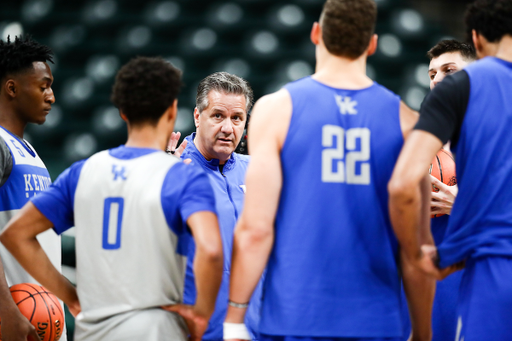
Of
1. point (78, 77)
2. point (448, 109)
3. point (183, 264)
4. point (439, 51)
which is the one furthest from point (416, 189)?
point (78, 77)

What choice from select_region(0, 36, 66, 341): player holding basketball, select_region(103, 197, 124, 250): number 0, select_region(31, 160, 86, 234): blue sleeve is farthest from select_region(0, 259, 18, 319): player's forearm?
select_region(103, 197, 124, 250): number 0

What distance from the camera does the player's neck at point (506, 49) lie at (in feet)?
6.82

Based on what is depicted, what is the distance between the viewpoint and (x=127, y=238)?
2051mm

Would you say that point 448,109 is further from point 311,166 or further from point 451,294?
point 451,294

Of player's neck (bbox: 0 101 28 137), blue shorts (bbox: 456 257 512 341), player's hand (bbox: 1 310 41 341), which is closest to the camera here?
blue shorts (bbox: 456 257 512 341)

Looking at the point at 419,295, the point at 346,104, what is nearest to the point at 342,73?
the point at 346,104

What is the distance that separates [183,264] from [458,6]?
866cm

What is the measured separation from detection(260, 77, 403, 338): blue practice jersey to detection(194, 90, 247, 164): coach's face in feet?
4.84

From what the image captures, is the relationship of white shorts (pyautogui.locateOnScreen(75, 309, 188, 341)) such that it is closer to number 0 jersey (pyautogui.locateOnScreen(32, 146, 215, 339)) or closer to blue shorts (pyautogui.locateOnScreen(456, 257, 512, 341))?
number 0 jersey (pyautogui.locateOnScreen(32, 146, 215, 339))

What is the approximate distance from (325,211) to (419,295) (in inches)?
22.0

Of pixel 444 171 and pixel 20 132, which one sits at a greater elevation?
pixel 20 132

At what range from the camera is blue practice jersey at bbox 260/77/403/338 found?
192cm

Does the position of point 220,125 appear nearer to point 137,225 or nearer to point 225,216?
point 225,216

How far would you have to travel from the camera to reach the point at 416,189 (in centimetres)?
190
